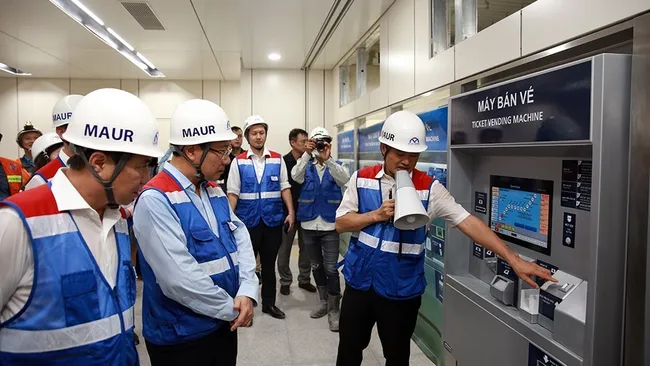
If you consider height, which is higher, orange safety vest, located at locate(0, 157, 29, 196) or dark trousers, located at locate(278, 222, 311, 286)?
orange safety vest, located at locate(0, 157, 29, 196)

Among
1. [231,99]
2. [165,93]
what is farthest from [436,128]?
[165,93]

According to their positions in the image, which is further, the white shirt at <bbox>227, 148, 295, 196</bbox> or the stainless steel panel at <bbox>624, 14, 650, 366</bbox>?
the white shirt at <bbox>227, 148, 295, 196</bbox>

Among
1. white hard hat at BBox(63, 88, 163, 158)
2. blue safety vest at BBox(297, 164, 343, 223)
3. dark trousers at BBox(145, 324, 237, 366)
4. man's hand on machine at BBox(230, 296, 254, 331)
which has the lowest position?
dark trousers at BBox(145, 324, 237, 366)

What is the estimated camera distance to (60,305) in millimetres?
1041

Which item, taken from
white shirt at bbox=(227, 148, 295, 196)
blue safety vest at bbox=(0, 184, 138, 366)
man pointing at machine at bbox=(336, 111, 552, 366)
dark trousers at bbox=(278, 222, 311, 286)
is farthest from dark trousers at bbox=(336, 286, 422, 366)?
dark trousers at bbox=(278, 222, 311, 286)

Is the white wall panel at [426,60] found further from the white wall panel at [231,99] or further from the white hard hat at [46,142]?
the white wall panel at [231,99]

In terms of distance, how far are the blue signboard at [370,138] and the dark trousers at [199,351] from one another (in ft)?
9.20

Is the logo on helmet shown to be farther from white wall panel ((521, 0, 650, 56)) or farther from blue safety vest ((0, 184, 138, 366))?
blue safety vest ((0, 184, 138, 366))

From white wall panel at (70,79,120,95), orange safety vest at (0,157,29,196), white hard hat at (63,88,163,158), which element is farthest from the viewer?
white wall panel at (70,79,120,95)

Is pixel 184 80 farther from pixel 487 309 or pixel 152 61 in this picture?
pixel 487 309

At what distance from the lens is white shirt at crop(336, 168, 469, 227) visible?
196cm

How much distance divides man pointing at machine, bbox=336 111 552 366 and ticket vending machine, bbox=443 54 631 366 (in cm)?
17

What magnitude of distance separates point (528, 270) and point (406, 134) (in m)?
0.78

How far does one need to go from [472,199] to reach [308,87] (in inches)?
204
